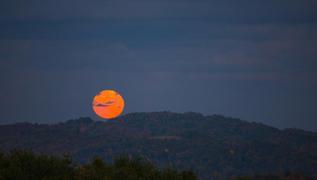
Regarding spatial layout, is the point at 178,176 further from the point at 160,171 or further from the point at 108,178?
the point at 108,178

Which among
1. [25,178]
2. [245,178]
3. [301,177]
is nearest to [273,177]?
[301,177]

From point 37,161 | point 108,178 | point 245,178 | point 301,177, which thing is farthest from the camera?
point 301,177

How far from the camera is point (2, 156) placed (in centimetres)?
5006

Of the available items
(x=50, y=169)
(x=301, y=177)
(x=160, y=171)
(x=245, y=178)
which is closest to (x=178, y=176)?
(x=160, y=171)

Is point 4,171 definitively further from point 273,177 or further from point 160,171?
point 273,177

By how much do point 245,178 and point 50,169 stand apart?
15.8 meters

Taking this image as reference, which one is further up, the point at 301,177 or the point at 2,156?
the point at 2,156

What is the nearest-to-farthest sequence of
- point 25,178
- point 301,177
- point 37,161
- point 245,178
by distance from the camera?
point 25,178, point 37,161, point 245,178, point 301,177

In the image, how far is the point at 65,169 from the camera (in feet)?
166

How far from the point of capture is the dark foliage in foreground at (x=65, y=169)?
46562mm

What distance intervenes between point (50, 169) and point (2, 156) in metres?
3.80

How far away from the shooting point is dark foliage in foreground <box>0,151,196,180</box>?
4656 centimetres

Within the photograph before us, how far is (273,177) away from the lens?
522 feet

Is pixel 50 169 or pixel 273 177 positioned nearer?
pixel 50 169
